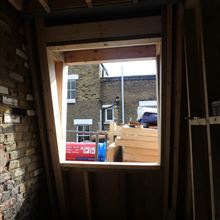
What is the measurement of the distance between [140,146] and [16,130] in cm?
146

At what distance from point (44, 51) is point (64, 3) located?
49 centimetres

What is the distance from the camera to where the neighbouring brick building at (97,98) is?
9.17m

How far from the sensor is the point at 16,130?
2.30 meters

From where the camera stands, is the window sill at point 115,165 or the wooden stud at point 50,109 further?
the window sill at point 115,165

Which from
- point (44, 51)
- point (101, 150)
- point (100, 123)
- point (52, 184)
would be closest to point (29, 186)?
point (52, 184)

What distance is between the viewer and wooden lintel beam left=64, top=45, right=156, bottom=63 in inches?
106

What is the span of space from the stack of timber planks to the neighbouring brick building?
19.5 ft

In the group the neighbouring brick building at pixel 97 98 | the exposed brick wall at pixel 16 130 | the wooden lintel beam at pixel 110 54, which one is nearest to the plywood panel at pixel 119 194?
the exposed brick wall at pixel 16 130

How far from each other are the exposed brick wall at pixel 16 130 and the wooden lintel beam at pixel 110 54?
604mm

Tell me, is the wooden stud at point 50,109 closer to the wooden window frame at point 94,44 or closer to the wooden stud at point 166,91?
the wooden window frame at point 94,44

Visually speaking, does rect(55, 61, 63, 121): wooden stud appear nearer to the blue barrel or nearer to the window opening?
the blue barrel

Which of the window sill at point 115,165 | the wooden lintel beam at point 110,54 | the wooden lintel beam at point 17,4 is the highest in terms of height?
the wooden lintel beam at point 17,4

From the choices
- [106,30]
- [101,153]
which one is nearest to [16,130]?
[106,30]

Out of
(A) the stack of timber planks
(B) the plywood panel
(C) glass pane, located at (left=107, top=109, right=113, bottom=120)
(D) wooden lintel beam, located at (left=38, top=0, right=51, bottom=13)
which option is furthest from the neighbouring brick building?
(D) wooden lintel beam, located at (left=38, top=0, right=51, bottom=13)
